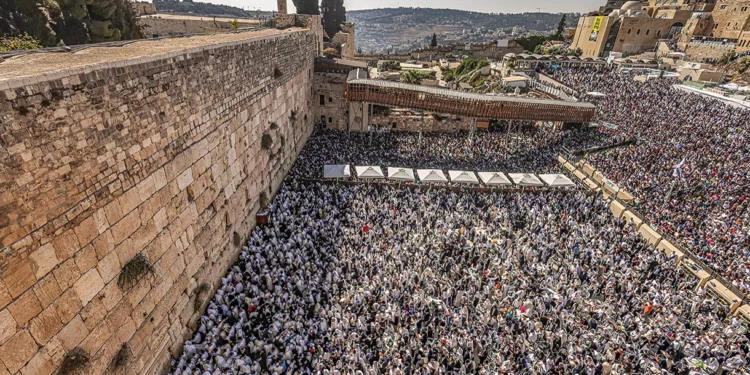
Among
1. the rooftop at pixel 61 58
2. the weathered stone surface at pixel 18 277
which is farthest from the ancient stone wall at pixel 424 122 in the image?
the weathered stone surface at pixel 18 277

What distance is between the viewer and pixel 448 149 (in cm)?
2106

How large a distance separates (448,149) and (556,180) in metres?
6.26

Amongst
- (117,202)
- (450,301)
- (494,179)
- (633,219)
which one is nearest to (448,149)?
(494,179)

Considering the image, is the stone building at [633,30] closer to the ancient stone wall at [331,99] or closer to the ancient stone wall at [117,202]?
the ancient stone wall at [331,99]

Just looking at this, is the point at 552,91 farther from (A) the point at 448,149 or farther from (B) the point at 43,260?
(B) the point at 43,260

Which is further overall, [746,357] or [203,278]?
[203,278]

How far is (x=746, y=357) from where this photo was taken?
8828 millimetres

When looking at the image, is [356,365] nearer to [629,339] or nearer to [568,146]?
[629,339]

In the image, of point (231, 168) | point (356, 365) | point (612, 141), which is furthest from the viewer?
point (612, 141)

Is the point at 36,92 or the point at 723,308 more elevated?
the point at 36,92

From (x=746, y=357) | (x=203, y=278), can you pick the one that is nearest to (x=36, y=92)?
(x=203, y=278)

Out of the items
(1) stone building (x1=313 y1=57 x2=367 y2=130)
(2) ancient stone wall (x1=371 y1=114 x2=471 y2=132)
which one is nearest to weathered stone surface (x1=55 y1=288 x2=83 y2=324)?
(1) stone building (x1=313 y1=57 x2=367 y2=130)

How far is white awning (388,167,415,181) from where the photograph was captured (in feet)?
53.5

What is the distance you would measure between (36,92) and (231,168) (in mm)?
6485
